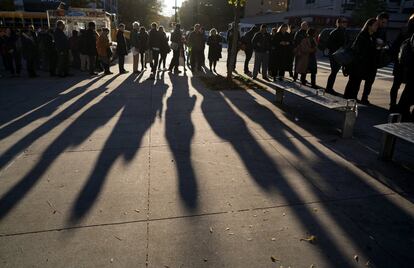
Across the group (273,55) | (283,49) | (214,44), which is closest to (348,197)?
(283,49)

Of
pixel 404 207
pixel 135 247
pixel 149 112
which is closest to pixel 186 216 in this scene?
pixel 135 247

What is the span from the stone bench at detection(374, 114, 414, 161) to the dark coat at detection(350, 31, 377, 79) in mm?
3343

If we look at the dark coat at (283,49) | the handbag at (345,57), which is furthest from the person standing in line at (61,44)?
the handbag at (345,57)

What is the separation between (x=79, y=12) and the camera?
759 inches

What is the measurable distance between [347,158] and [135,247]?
324 centimetres

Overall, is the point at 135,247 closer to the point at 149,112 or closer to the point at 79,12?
the point at 149,112

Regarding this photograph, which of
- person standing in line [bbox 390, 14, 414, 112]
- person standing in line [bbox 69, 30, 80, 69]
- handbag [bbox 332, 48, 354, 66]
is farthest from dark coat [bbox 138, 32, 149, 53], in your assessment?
person standing in line [bbox 390, 14, 414, 112]

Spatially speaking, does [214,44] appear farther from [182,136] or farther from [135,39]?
[182,136]

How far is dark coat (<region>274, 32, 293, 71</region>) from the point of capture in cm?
1102

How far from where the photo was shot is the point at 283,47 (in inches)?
434

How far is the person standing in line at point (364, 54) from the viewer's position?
7373mm

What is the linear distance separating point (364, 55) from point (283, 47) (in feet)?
12.5

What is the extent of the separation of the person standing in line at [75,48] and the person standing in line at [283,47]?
7.69 metres

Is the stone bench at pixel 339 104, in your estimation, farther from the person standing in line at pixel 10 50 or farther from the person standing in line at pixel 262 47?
the person standing in line at pixel 10 50
